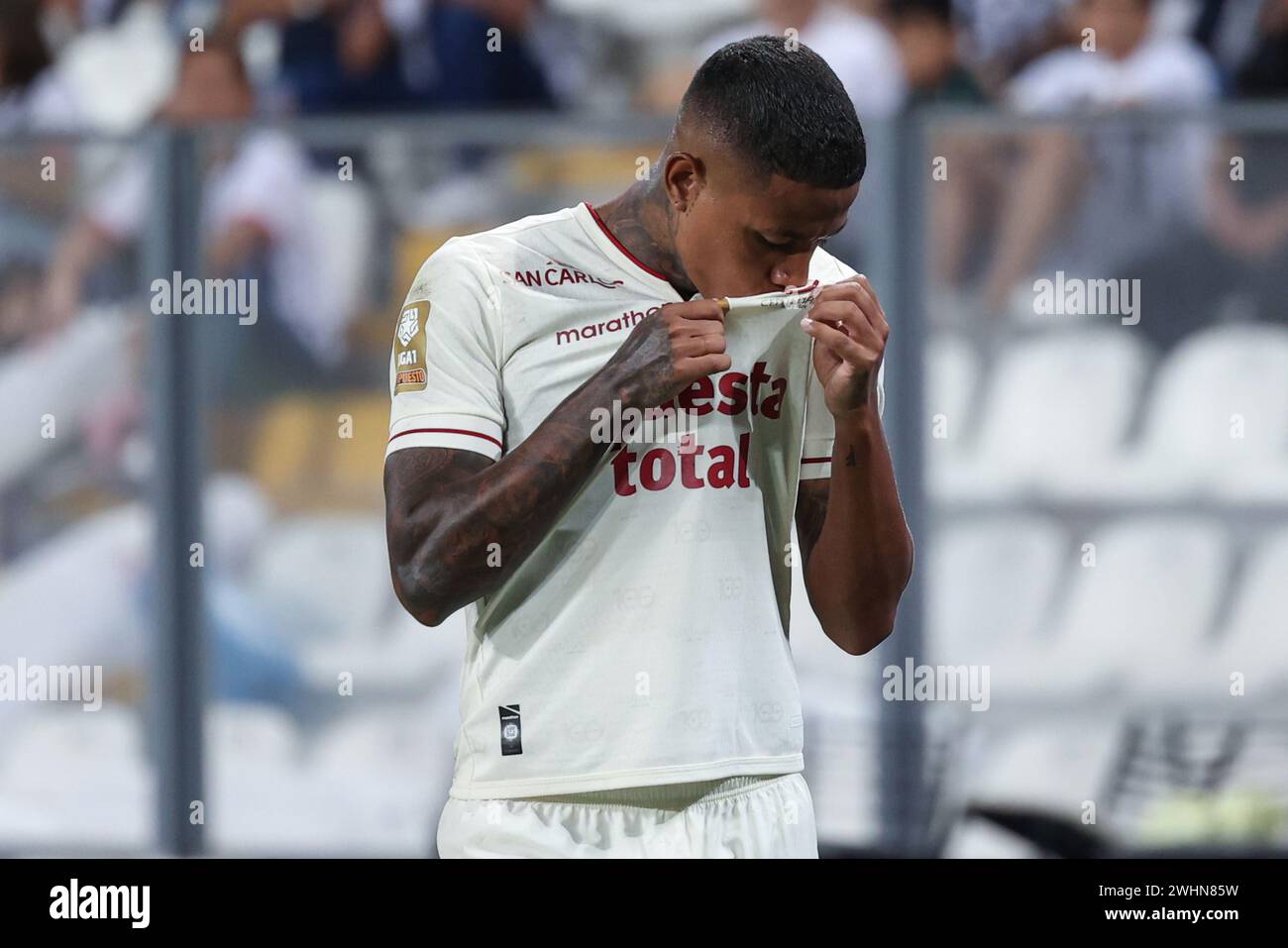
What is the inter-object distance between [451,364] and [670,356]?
0.27m

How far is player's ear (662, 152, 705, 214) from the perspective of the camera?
2033 mm

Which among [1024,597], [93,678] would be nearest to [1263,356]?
[1024,597]

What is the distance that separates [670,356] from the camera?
1.94 metres

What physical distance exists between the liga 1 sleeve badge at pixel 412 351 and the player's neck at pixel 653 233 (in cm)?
27

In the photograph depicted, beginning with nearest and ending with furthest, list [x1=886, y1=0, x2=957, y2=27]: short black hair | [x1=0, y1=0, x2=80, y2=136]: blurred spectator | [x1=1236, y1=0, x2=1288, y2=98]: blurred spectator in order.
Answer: [x1=886, y1=0, x2=957, y2=27]: short black hair
[x1=1236, y1=0, x2=1288, y2=98]: blurred spectator
[x1=0, y1=0, x2=80, y2=136]: blurred spectator

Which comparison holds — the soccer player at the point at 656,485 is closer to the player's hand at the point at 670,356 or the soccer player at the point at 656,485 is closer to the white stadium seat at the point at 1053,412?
the player's hand at the point at 670,356

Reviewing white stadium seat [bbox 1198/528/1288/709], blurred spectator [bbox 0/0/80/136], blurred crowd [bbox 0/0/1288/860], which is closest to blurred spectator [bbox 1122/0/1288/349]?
blurred crowd [bbox 0/0/1288/860]

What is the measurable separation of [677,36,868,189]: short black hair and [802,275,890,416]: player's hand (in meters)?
0.13

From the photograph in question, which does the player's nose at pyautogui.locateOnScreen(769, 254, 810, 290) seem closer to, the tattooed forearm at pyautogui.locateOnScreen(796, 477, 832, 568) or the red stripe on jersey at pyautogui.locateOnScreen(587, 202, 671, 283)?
the red stripe on jersey at pyautogui.locateOnScreen(587, 202, 671, 283)

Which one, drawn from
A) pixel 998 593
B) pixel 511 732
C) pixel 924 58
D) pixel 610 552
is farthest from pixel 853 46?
pixel 511 732

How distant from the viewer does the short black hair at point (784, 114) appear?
6.38ft

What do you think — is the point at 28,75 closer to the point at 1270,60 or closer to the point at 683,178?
the point at 1270,60

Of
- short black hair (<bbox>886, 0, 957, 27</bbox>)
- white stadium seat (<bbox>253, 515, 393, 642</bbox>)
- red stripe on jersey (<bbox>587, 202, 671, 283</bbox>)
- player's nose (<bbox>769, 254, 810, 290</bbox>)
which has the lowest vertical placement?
white stadium seat (<bbox>253, 515, 393, 642</bbox>)
